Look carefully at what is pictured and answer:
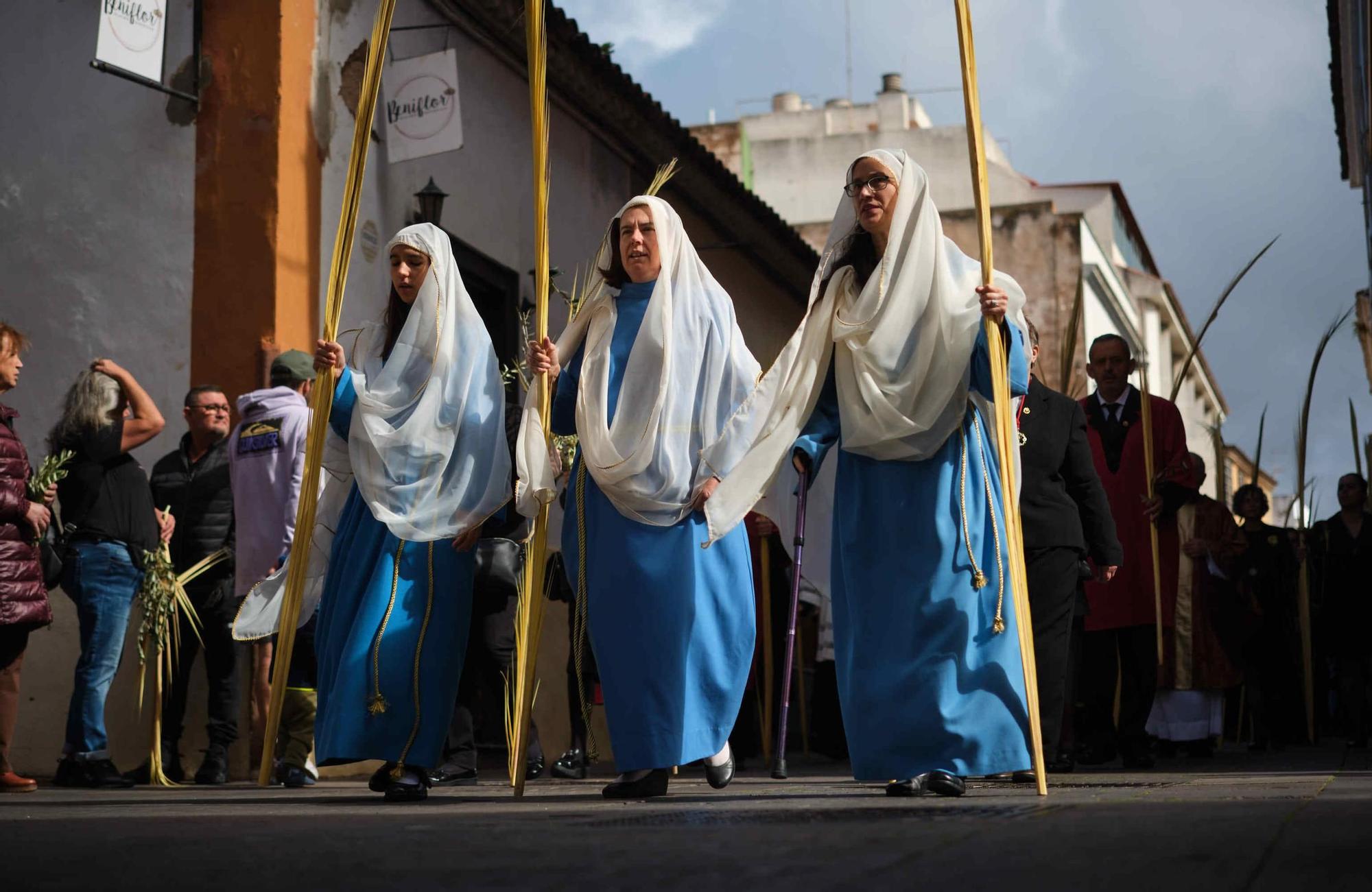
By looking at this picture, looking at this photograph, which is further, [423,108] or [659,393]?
[423,108]

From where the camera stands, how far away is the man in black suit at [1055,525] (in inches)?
283

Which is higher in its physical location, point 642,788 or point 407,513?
point 407,513

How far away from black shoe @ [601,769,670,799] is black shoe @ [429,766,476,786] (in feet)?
3.69

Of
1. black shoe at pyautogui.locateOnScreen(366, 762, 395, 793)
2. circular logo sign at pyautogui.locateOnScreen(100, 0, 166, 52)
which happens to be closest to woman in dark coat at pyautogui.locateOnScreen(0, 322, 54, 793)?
black shoe at pyautogui.locateOnScreen(366, 762, 395, 793)

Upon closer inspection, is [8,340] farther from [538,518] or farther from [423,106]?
[423,106]

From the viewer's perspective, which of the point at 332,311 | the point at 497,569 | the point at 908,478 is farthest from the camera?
the point at 497,569

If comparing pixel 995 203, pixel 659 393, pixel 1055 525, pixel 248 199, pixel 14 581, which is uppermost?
pixel 995 203

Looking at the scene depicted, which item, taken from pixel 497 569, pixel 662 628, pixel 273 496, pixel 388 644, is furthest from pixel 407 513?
pixel 273 496

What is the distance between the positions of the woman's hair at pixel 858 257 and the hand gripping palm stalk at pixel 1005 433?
454 mm

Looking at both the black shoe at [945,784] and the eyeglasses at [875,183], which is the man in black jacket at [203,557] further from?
the black shoe at [945,784]

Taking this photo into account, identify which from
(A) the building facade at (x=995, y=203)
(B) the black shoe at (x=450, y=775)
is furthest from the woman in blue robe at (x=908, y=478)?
(A) the building facade at (x=995, y=203)

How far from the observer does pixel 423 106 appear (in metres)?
11.3

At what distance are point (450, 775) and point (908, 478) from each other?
2.31m

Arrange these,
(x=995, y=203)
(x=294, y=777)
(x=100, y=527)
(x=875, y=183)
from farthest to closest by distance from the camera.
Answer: (x=995, y=203) < (x=100, y=527) < (x=294, y=777) < (x=875, y=183)
